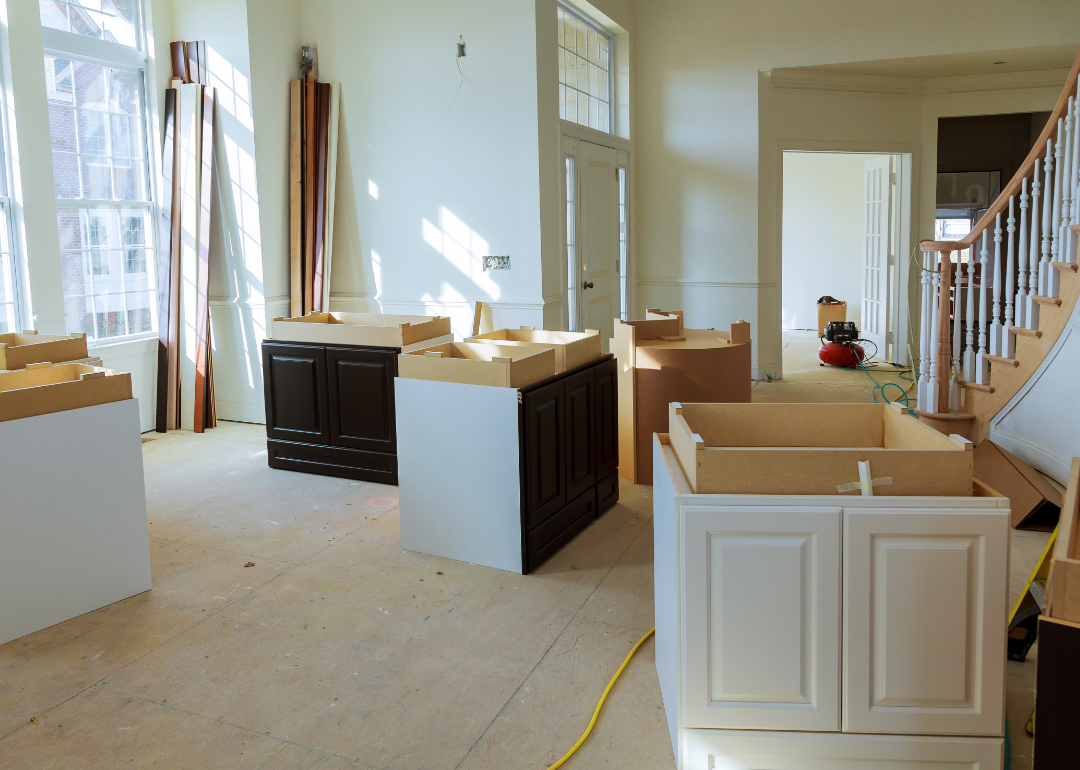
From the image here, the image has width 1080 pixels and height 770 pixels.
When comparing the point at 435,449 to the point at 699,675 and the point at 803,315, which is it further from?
the point at 803,315

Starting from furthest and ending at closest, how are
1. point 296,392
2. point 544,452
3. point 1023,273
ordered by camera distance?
1. point 296,392
2. point 1023,273
3. point 544,452

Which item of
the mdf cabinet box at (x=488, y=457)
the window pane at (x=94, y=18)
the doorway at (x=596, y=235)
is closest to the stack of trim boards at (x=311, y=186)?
the window pane at (x=94, y=18)

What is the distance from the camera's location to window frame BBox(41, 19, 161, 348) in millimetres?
5895

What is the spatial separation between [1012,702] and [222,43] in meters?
6.56

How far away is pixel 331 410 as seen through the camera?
520 centimetres

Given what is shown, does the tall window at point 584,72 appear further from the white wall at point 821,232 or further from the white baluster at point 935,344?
the white wall at point 821,232

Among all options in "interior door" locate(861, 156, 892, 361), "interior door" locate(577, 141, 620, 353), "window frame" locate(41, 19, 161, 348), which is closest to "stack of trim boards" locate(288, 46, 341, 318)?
"window frame" locate(41, 19, 161, 348)

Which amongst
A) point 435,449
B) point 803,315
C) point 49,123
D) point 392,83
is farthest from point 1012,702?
point 803,315

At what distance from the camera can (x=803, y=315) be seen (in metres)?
12.7

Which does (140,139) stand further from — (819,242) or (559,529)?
(819,242)

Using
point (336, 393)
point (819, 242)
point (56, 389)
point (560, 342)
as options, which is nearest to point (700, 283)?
point (560, 342)

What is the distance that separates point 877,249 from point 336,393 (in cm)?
671

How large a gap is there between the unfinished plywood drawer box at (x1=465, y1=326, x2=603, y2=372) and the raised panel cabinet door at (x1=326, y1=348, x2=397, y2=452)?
0.74m

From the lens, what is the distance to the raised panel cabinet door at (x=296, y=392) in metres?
5.19
